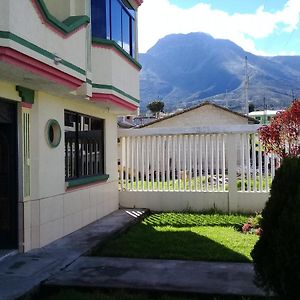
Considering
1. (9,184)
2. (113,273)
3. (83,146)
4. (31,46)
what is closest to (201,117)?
(83,146)

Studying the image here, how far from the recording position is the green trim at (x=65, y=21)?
6.16m

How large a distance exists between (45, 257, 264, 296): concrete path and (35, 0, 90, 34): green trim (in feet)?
11.3

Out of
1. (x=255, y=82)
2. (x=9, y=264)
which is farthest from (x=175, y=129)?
(x=255, y=82)

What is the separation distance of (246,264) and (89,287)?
7.88ft

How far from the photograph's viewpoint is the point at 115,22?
10219 mm

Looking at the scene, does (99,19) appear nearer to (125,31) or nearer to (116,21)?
(116,21)

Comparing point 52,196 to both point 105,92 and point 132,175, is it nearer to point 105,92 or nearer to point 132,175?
point 105,92

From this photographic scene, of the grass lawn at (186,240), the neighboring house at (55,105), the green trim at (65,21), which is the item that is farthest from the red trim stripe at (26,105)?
the grass lawn at (186,240)

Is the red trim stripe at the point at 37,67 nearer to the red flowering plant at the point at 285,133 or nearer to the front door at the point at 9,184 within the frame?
the front door at the point at 9,184

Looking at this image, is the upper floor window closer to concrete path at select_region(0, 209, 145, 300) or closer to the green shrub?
concrete path at select_region(0, 209, 145, 300)

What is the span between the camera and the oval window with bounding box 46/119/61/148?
822 cm

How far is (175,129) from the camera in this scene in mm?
12922

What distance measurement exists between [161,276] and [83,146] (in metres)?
4.79

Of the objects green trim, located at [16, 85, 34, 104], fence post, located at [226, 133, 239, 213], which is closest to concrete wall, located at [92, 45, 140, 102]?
green trim, located at [16, 85, 34, 104]
